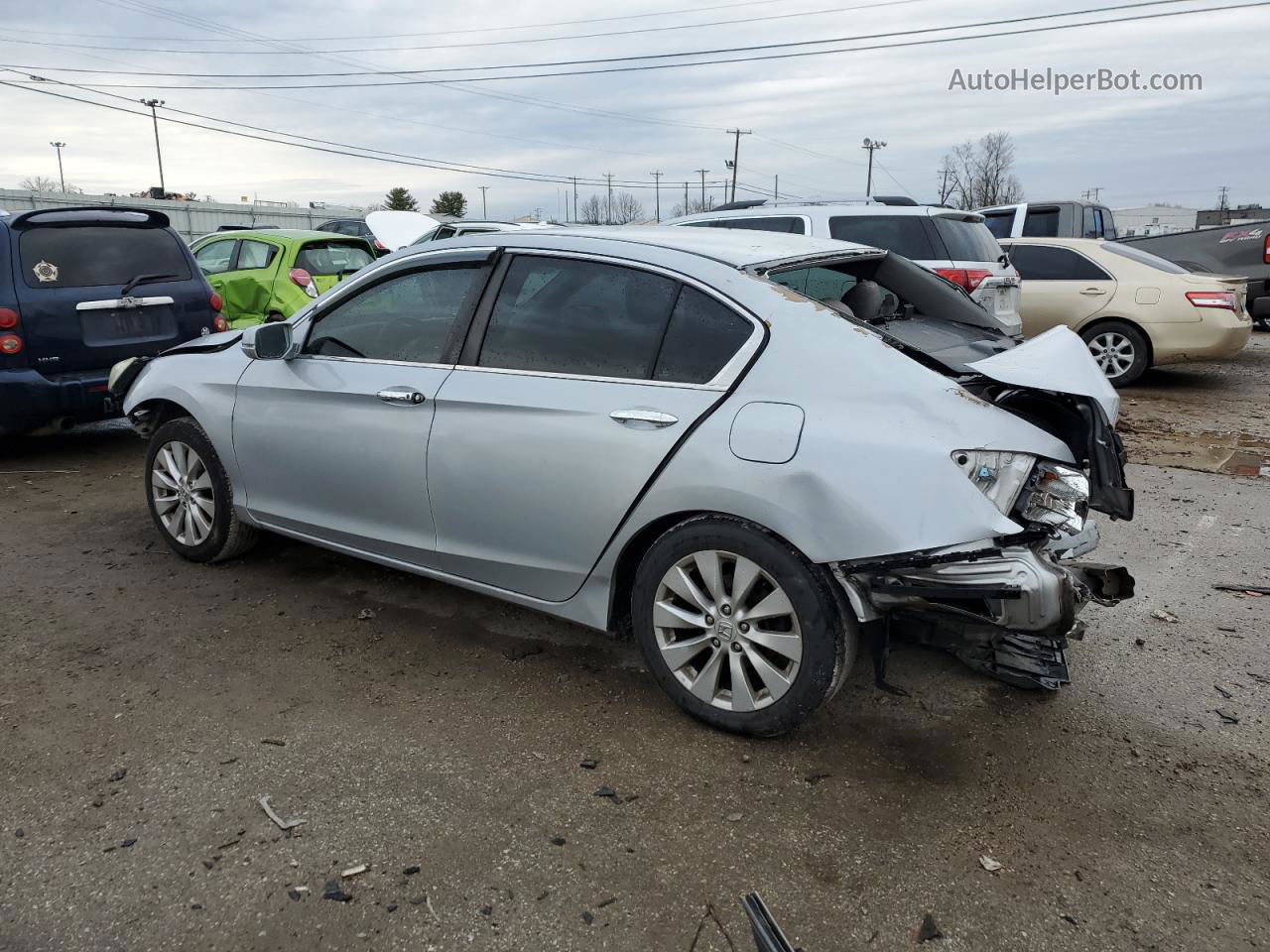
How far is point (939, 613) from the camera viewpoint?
2857 millimetres

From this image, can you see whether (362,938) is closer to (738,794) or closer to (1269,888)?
(738,794)

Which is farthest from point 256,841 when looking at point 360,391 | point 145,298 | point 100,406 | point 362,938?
point 145,298

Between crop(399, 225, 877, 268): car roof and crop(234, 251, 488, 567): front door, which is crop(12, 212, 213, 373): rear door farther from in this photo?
crop(399, 225, 877, 268): car roof

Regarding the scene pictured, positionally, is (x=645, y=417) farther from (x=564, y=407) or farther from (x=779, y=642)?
(x=779, y=642)

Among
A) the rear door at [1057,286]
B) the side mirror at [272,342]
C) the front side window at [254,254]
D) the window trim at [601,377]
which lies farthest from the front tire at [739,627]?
the front side window at [254,254]

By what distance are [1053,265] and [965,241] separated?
8.33 ft

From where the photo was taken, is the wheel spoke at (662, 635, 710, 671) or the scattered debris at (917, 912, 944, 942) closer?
the scattered debris at (917, 912, 944, 942)

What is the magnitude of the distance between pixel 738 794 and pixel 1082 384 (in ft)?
5.52

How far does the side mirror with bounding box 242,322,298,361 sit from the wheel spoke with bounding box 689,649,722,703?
2369 mm

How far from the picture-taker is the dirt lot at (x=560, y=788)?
2412 millimetres

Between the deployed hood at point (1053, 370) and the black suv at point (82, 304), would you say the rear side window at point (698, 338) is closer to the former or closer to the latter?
the deployed hood at point (1053, 370)

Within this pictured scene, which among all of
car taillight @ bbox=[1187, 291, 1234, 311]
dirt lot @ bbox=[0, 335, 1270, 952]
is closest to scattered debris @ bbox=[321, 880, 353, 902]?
→ dirt lot @ bbox=[0, 335, 1270, 952]

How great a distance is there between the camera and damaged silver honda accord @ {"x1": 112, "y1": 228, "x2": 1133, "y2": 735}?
2832 mm

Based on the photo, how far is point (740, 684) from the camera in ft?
10.3
